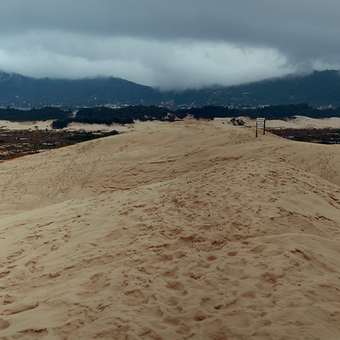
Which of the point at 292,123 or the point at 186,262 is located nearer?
the point at 186,262

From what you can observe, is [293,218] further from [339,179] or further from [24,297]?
[339,179]

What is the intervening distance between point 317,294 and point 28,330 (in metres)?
3.45

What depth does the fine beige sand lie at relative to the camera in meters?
3.08

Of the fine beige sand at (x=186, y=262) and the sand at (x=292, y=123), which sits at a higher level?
the sand at (x=292, y=123)

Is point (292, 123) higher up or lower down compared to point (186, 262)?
higher up

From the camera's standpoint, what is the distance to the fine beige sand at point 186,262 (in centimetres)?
308

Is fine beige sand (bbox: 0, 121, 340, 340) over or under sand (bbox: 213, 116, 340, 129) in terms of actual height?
under

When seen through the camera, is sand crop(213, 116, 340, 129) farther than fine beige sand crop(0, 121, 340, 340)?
Yes

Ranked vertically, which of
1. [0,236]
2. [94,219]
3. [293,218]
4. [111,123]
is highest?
[111,123]

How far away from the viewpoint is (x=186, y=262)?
426 cm

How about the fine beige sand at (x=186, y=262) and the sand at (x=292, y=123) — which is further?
the sand at (x=292, y=123)

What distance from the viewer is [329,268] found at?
13.2ft

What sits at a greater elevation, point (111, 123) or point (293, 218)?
point (111, 123)

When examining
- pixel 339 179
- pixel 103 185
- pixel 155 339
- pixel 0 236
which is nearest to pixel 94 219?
pixel 0 236
